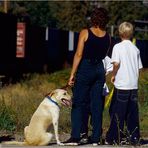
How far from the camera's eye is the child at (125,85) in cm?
947

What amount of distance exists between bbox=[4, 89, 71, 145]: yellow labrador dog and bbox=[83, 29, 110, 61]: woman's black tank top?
2.10 feet

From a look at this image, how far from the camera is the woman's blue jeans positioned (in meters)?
9.38

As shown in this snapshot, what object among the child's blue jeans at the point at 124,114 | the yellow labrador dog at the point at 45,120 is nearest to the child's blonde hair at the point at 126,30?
the child's blue jeans at the point at 124,114

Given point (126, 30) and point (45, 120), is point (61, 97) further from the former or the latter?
point (126, 30)

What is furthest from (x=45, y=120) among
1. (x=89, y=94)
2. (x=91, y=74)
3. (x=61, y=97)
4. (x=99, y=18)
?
(x=99, y=18)

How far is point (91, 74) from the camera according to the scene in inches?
368

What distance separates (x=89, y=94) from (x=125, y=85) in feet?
1.76

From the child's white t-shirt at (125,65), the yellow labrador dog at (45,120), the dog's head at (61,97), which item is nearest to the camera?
the yellow labrador dog at (45,120)

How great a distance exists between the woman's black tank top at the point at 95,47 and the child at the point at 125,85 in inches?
6.8

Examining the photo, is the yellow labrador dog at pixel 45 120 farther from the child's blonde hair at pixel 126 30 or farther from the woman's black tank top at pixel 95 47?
the child's blonde hair at pixel 126 30

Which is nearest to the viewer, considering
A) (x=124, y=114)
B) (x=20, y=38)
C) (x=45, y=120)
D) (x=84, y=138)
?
(x=45, y=120)

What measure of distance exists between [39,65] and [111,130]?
1126 inches

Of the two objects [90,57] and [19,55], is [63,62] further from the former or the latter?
[90,57]

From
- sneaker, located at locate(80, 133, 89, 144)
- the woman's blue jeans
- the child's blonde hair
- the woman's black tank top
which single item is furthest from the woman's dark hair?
sneaker, located at locate(80, 133, 89, 144)
